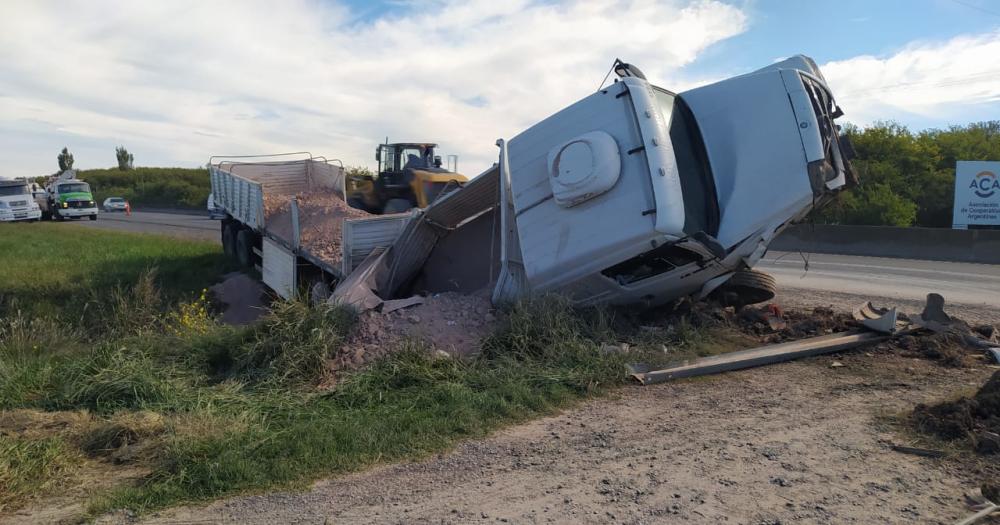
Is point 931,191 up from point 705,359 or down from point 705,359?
up

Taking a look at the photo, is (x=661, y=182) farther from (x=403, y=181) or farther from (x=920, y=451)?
(x=403, y=181)

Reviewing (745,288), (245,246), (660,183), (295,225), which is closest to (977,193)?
(745,288)

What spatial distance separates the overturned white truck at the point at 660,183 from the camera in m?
6.30

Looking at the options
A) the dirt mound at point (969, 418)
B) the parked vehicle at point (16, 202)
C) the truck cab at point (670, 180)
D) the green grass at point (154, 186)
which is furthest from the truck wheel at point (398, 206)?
the green grass at point (154, 186)

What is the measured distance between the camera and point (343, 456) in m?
4.17

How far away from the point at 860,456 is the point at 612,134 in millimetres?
3675

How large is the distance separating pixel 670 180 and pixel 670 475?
3175mm

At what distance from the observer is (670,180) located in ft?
Result: 20.7

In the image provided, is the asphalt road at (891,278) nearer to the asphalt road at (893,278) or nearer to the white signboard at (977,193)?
the asphalt road at (893,278)

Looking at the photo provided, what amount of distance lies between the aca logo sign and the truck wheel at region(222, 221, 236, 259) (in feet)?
64.9

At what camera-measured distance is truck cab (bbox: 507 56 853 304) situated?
20.6 ft

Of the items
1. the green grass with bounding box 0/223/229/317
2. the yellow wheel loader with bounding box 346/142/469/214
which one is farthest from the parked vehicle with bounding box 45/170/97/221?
the yellow wheel loader with bounding box 346/142/469/214

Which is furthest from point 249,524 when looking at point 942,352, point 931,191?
point 931,191

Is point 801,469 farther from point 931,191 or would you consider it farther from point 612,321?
point 931,191
